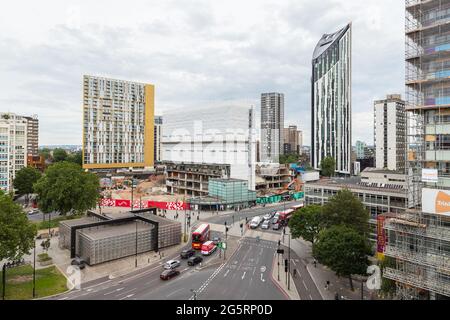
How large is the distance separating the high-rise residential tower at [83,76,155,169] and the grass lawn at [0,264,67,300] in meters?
93.2

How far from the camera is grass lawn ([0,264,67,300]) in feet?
98.1

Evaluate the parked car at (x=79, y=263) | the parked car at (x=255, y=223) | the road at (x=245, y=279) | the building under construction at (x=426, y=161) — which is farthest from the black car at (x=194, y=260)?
the building under construction at (x=426, y=161)

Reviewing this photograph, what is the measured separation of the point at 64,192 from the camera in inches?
2279

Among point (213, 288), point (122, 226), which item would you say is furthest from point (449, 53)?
point (122, 226)

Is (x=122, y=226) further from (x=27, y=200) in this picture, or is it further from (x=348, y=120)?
(x=348, y=120)

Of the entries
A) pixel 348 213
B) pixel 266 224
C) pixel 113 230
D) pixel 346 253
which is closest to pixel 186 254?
pixel 113 230

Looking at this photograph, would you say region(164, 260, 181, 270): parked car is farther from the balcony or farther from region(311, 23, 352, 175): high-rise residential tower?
region(311, 23, 352, 175): high-rise residential tower

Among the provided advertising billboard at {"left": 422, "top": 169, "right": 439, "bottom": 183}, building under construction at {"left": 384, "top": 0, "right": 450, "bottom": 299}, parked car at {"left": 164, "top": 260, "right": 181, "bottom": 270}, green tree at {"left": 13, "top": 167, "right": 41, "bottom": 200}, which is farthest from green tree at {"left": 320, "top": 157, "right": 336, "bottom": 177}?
green tree at {"left": 13, "top": 167, "right": 41, "bottom": 200}

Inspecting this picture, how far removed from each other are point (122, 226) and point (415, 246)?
38.2 meters

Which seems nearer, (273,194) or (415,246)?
(415,246)

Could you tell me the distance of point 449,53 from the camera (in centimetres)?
2745

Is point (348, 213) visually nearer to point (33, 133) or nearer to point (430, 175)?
point (430, 175)

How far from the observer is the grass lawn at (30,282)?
29891 mm

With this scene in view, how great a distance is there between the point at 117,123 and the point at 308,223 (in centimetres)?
10782
